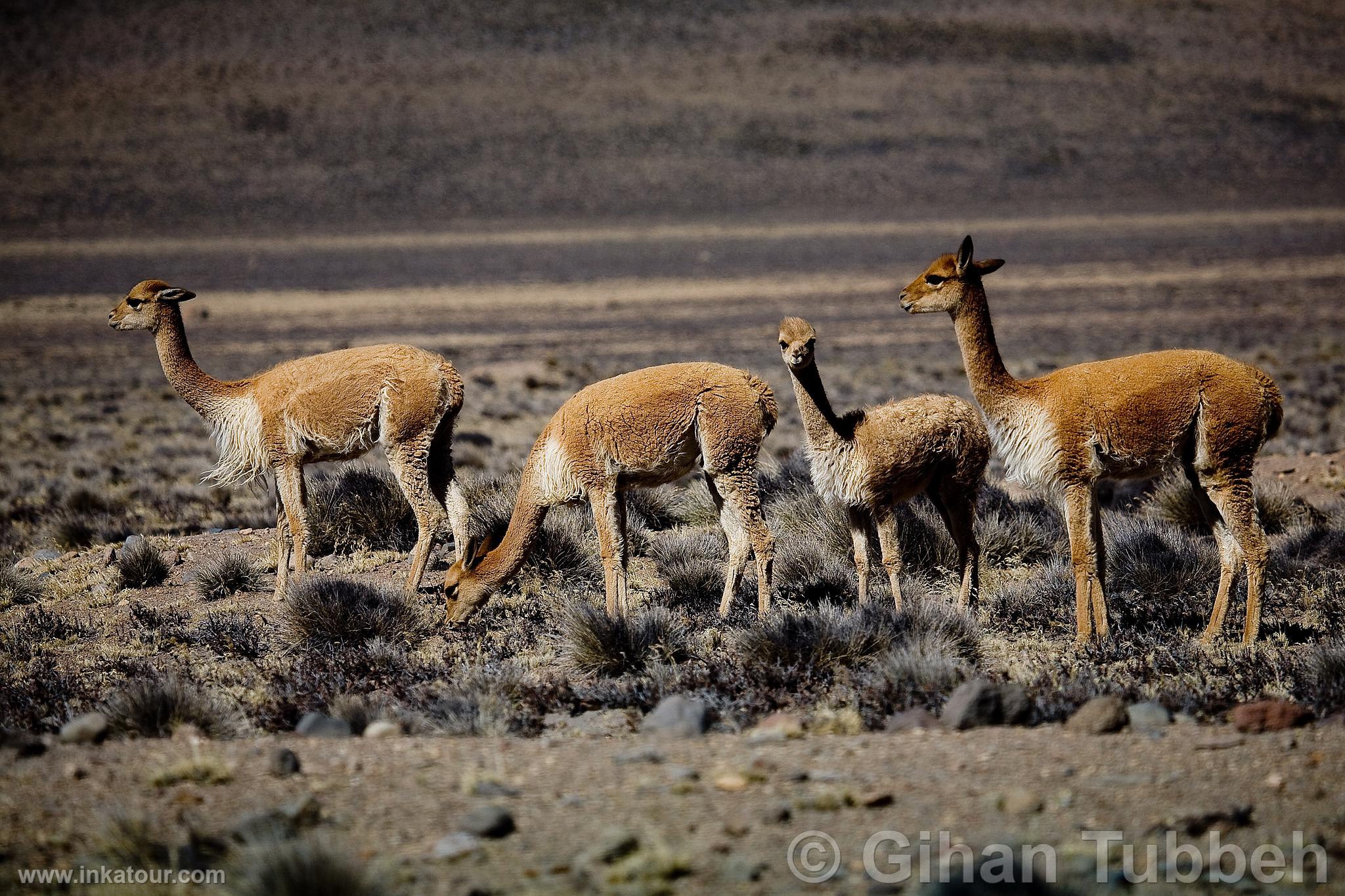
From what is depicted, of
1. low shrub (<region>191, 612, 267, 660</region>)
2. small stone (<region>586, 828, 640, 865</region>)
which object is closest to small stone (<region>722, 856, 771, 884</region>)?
small stone (<region>586, 828, 640, 865</region>)

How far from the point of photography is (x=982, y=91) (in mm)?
75062

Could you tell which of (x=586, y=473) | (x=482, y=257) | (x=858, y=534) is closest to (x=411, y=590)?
(x=586, y=473)

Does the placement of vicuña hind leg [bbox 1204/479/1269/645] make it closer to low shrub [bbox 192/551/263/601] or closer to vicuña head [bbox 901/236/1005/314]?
vicuña head [bbox 901/236/1005/314]

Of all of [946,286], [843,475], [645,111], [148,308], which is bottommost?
[843,475]

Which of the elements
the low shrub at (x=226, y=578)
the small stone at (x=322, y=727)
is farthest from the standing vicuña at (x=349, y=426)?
the small stone at (x=322, y=727)

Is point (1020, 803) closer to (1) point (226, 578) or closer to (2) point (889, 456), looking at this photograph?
(2) point (889, 456)

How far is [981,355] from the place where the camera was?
7840 mm

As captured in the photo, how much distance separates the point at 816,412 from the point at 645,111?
66.7m

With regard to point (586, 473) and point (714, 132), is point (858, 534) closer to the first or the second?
point (586, 473)

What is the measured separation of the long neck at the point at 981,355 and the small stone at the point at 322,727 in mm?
4321

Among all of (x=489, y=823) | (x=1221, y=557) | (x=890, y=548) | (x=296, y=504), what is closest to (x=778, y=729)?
(x=489, y=823)

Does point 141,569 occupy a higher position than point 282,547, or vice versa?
point 282,547

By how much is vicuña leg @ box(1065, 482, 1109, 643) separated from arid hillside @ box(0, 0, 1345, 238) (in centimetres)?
5421

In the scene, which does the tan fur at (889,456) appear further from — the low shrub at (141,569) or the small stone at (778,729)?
the low shrub at (141,569)
